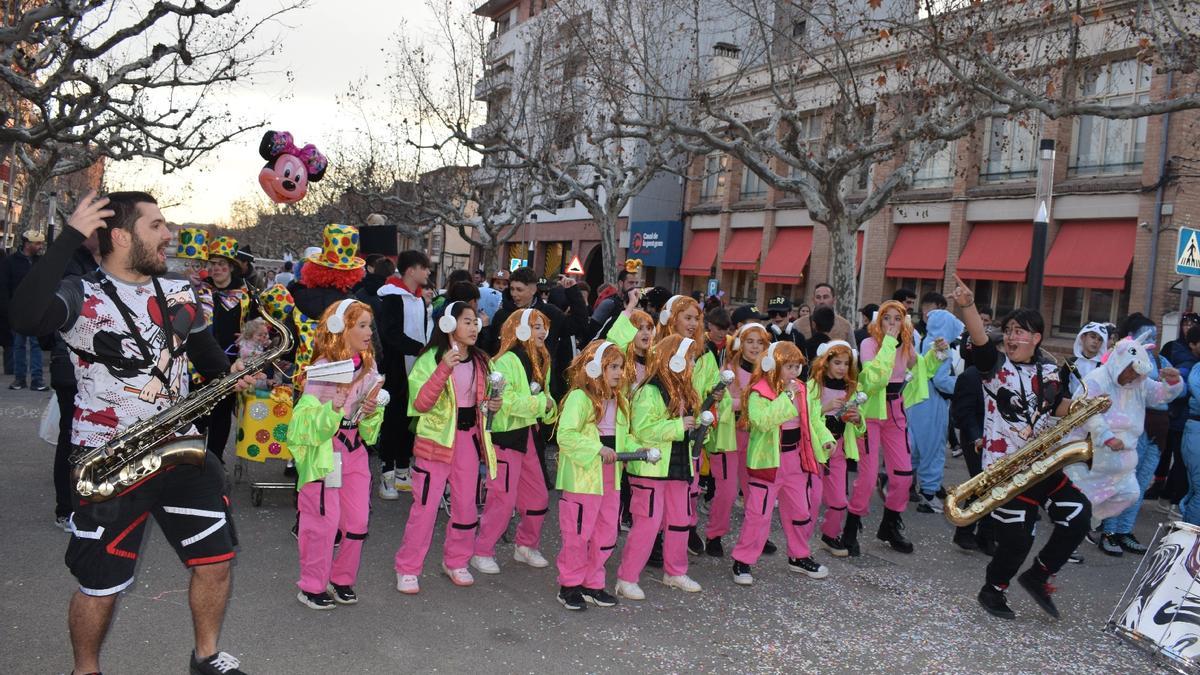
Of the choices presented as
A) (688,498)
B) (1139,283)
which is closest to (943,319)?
(688,498)

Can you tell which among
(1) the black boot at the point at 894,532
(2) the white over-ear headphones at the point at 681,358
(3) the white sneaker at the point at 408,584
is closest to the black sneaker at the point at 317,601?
(3) the white sneaker at the point at 408,584

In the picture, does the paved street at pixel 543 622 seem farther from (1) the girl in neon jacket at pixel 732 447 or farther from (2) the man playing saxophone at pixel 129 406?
(2) the man playing saxophone at pixel 129 406

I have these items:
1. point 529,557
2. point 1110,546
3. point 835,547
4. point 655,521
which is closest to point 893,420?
point 835,547

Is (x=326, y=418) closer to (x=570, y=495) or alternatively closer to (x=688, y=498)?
(x=570, y=495)

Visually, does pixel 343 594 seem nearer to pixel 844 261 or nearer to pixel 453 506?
pixel 453 506

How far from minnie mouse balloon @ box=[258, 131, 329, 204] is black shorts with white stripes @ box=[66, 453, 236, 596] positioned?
5839mm

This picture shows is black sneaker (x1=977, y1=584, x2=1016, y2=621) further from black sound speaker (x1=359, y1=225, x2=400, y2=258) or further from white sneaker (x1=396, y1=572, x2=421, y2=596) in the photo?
black sound speaker (x1=359, y1=225, x2=400, y2=258)

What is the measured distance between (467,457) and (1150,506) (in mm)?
7804

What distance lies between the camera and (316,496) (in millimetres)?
4832

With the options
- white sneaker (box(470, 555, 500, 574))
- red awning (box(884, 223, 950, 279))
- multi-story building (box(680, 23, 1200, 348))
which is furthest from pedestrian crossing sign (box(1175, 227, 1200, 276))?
red awning (box(884, 223, 950, 279))

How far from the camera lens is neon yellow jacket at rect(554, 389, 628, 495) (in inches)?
208

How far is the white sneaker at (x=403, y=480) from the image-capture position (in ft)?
25.4

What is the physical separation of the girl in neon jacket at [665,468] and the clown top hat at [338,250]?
7.72 ft

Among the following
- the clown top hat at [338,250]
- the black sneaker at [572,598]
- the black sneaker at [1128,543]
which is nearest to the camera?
the black sneaker at [572,598]
